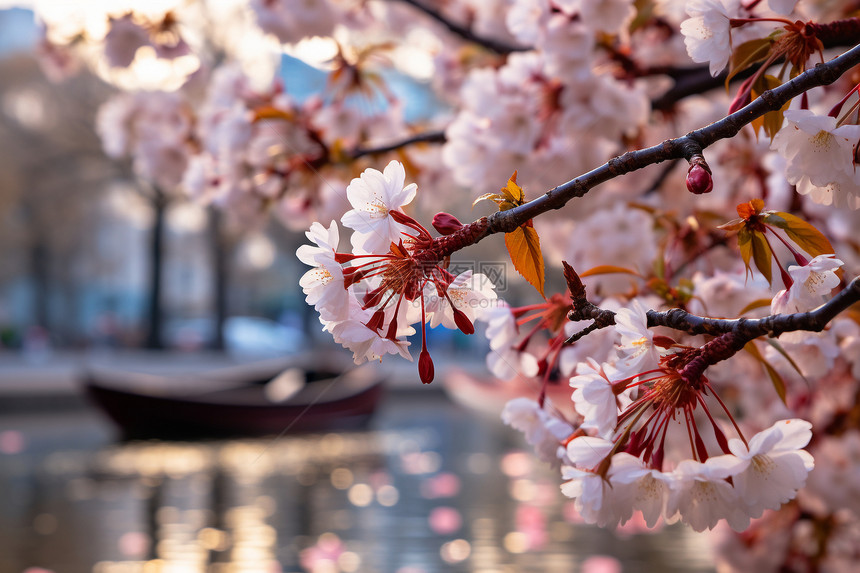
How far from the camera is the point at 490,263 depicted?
2.42 ft

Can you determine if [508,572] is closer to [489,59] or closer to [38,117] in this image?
[489,59]

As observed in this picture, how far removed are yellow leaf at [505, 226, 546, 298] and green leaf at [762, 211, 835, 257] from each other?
0.20 metres

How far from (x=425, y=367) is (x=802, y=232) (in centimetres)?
33

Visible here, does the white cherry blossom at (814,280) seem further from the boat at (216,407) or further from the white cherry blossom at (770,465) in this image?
the boat at (216,407)

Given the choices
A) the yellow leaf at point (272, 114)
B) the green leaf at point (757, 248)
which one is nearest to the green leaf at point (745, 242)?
the green leaf at point (757, 248)

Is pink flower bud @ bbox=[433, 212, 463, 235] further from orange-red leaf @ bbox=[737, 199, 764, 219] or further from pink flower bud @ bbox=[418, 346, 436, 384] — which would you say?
orange-red leaf @ bbox=[737, 199, 764, 219]

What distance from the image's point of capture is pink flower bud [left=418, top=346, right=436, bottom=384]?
0.56 m

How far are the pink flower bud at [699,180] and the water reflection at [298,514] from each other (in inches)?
79.5

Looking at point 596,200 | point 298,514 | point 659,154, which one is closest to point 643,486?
point 659,154

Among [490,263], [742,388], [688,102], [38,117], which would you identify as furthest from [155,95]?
[38,117]

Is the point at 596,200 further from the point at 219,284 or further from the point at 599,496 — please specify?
the point at 219,284

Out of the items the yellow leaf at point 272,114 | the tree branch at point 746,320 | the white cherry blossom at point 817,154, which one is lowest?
the tree branch at point 746,320

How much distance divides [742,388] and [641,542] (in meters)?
1.61

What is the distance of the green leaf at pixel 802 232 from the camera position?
601 millimetres
